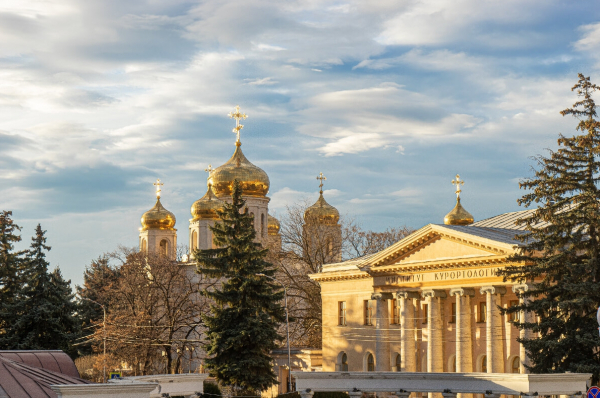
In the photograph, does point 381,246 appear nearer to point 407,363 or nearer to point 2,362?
point 407,363

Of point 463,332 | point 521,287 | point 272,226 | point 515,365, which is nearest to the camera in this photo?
point 521,287

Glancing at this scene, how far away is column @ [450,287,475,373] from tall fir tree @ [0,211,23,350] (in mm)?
27307

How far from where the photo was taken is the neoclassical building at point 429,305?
40.4 meters

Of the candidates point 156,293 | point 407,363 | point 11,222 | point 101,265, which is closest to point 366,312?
point 407,363

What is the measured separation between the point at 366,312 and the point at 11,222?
2551cm

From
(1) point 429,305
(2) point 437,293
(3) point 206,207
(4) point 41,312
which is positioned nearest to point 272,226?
(3) point 206,207

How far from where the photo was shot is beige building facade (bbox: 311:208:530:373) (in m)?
40.4

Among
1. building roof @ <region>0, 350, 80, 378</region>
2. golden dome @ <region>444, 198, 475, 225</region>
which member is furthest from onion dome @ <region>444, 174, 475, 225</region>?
building roof @ <region>0, 350, 80, 378</region>

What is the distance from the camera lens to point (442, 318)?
4409 cm

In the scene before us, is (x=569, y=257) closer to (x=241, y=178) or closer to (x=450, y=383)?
(x=450, y=383)

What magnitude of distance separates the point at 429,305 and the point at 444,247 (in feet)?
10.1

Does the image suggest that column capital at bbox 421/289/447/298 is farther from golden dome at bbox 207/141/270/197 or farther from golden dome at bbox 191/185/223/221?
golden dome at bbox 191/185/223/221

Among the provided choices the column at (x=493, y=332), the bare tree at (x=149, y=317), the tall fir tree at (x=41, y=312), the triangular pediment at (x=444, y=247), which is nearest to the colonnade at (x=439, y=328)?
the column at (x=493, y=332)

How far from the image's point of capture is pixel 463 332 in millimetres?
41938
